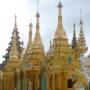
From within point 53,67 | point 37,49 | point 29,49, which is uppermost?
A: point 29,49

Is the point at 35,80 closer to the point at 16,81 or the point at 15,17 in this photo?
the point at 16,81

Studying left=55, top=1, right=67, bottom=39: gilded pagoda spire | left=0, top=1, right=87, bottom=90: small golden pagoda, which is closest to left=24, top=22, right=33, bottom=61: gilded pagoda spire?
left=0, top=1, right=87, bottom=90: small golden pagoda

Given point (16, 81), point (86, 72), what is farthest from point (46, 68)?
point (16, 81)

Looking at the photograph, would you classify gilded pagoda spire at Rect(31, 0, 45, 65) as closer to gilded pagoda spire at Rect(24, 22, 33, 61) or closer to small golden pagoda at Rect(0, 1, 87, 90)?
small golden pagoda at Rect(0, 1, 87, 90)

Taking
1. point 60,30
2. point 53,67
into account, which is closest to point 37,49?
point 60,30

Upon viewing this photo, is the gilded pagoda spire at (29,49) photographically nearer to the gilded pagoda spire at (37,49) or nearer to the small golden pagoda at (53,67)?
the small golden pagoda at (53,67)

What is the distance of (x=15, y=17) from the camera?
163ft

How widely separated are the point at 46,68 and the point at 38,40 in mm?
4404

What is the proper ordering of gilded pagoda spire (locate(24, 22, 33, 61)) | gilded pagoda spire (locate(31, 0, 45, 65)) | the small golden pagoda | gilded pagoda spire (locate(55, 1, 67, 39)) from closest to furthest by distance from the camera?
the small golden pagoda
gilded pagoda spire (locate(55, 1, 67, 39))
gilded pagoda spire (locate(31, 0, 45, 65))
gilded pagoda spire (locate(24, 22, 33, 61))

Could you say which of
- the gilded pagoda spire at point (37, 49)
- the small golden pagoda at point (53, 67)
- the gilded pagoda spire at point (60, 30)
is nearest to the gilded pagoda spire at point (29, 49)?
the small golden pagoda at point (53, 67)

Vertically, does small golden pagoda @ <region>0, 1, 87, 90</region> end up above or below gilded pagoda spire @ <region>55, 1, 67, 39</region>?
below

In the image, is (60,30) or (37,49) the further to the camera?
(37,49)

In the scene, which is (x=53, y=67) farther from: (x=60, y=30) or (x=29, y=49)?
(x=29, y=49)

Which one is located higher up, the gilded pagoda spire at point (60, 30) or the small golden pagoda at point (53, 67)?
the gilded pagoda spire at point (60, 30)
